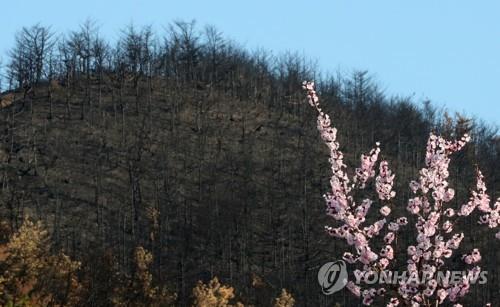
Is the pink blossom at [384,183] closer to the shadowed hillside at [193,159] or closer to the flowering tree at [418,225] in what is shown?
the flowering tree at [418,225]

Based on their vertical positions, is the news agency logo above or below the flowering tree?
below

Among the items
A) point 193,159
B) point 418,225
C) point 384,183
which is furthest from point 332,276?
point 418,225

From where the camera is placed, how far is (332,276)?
80938mm

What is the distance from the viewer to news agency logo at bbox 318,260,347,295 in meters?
79.3

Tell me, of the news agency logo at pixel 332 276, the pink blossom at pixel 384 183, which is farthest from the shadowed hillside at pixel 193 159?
the pink blossom at pixel 384 183

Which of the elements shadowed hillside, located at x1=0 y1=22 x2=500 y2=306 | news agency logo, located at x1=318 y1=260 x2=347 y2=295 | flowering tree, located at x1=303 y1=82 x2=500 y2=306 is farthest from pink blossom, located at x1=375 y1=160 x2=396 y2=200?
news agency logo, located at x1=318 y1=260 x2=347 y2=295

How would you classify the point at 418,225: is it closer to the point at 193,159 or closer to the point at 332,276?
the point at 332,276

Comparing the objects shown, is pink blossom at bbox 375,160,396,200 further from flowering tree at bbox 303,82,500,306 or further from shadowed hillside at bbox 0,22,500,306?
shadowed hillside at bbox 0,22,500,306

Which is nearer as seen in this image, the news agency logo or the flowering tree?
the flowering tree

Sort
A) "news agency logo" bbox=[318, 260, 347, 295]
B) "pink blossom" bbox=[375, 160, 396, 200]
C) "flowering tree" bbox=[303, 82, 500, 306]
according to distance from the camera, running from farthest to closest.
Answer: "news agency logo" bbox=[318, 260, 347, 295], "pink blossom" bbox=[375, 160, 396, 200], "flowering tree" bbox=[303, 82, 500, 306]

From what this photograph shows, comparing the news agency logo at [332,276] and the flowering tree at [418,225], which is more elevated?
the flowering tree at [418,225]

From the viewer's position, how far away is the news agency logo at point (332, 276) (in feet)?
260

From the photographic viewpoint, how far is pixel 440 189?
13.5 metres

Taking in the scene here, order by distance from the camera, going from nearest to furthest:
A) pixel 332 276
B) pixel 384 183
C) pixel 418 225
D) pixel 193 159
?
pixel 418 225
pixel 384 183
pixel 332 276
pixel 193 159
